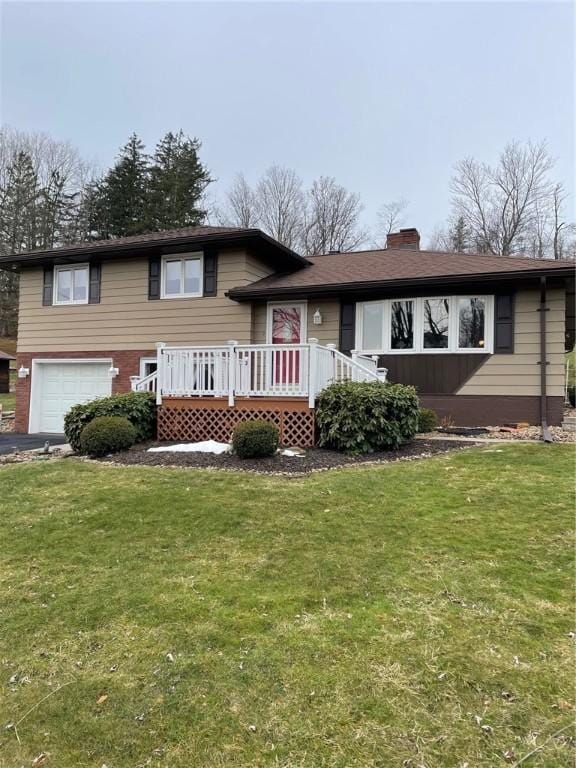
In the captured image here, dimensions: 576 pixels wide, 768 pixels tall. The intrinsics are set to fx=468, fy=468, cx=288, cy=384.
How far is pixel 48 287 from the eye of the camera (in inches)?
524

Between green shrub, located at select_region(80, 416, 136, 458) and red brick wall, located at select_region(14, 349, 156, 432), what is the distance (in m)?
4.56

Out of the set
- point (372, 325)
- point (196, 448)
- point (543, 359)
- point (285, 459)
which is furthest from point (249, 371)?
point (543, 359)

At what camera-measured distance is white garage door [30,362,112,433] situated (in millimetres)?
12959

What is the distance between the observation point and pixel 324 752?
74.0 inches

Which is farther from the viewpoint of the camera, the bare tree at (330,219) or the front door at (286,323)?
the bare tree at (330,219)

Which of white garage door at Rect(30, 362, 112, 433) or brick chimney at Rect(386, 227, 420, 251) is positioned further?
brick chimney at Rect(386, 227, 420, 251)

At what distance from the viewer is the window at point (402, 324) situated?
10234 mm

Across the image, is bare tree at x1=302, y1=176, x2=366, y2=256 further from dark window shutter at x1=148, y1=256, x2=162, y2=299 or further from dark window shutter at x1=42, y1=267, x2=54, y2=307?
dark window shutter at x1=42, y1=267, x2=54, y2=307

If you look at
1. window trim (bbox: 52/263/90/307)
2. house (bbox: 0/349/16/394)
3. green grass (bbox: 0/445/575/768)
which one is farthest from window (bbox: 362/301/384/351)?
house (bbox: 0/349/16/394)

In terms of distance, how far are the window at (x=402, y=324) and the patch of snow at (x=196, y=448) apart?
4620 mm

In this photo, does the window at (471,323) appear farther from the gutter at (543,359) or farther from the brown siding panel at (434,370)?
the gutter at (543,359)

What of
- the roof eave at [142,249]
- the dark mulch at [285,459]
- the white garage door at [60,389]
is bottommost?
the dark mulch at [285,459]

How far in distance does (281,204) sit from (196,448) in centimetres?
2580

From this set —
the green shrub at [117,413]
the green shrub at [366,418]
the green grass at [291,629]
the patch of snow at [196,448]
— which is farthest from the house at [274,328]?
the green grass at [291,629]
